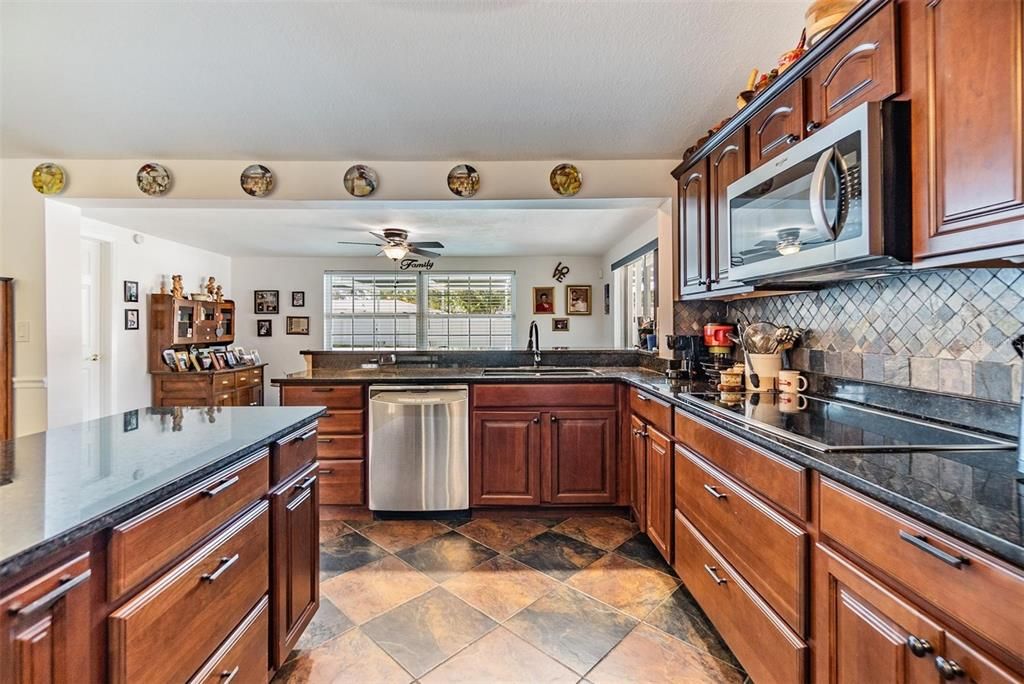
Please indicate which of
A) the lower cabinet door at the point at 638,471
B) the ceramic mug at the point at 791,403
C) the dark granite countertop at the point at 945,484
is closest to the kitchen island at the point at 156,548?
the dark granite countertop at the point at 945,484

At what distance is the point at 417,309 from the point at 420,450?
14.0 ft

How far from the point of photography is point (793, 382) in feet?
6.48

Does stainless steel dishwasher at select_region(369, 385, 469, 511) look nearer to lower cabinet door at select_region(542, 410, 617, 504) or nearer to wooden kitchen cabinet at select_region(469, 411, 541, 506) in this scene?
wooden kitchen cabinet at select_region(469, 411, 541, 506)

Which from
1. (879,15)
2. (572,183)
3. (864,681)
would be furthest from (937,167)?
(572,183)

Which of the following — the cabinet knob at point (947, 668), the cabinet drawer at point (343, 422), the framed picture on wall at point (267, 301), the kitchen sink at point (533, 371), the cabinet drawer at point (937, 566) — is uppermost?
the framed picture on wall at point (267, 301)

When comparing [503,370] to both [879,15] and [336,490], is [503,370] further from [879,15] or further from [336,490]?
[879,15]

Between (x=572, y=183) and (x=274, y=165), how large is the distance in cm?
182

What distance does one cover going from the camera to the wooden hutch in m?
4.97

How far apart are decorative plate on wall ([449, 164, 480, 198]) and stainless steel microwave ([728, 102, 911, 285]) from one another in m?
1.56

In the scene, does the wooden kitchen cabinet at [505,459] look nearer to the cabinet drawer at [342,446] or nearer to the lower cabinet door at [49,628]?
the cabinet drawer at [342,446]

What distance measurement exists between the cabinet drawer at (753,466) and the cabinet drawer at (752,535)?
0.13 feet

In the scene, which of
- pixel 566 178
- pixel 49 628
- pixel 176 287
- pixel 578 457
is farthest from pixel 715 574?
pixel 176 287

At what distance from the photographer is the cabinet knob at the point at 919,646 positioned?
31.0 inches

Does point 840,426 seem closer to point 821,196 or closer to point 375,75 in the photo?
point 821,196
